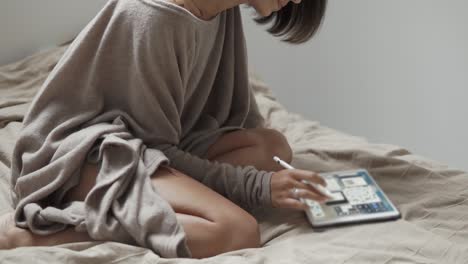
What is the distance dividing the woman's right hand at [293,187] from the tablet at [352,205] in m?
0.04

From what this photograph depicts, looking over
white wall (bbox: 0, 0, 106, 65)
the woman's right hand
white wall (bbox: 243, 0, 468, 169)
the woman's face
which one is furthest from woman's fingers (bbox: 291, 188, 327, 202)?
white wall (bbox: 0, 0, 106, 65)

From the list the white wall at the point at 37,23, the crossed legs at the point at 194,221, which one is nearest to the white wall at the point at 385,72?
the white wall at the point at 37,23

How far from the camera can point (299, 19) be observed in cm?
119

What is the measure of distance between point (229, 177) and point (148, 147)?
0.15 m

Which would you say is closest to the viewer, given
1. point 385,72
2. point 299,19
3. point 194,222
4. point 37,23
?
point 194,222

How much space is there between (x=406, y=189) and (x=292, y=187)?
0.27 m

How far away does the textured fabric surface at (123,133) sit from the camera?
88 cm

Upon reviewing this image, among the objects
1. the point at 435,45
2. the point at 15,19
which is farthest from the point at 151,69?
the point at 435,45

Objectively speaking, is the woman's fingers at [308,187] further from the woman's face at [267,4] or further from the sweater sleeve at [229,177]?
the woman's face at [267,4]

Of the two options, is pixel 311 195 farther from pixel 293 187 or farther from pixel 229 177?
pixel 229 177

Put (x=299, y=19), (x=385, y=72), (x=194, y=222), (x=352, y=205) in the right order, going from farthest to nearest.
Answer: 1. (x=385, y=72)
2. (x=299, y=19)
3. (x=352, y=205)
4. (x=194, y=222)

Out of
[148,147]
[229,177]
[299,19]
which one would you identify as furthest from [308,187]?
[299,19]

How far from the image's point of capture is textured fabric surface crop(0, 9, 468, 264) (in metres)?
0.82

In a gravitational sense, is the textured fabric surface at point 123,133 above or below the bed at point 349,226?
above
